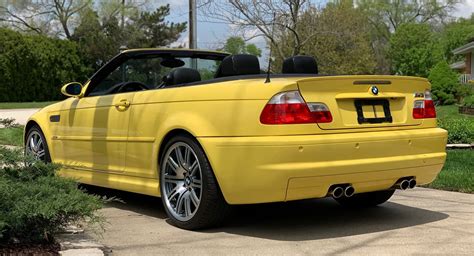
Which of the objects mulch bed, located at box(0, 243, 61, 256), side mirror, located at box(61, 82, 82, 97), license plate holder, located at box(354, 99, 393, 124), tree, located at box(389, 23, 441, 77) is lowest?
mulch bed, located at box(0, 243, 61, 256)

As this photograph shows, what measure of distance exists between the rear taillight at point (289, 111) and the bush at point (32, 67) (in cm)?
3757

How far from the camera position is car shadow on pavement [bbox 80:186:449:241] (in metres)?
4.70

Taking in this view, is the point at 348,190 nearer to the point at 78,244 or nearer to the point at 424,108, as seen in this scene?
the point at 424,108

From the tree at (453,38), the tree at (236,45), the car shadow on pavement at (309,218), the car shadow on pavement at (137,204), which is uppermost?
the tree at (453,38)

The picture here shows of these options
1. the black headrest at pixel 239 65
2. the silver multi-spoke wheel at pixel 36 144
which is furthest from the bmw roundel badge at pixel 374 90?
the silver multi-spoke wheel at pixel 36 144

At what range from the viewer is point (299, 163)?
4148 millimetres

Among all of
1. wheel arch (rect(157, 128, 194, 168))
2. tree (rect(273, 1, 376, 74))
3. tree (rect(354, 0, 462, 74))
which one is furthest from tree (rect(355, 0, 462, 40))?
wheel arch (rect(157, 128, 194, 168))

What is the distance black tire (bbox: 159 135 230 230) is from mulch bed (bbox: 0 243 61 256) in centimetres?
110

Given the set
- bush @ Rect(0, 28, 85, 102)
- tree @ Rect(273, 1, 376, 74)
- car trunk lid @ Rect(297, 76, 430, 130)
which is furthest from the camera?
bush @ Rect(0, 28, 85, 102)

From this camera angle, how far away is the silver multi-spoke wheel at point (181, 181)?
4.65m

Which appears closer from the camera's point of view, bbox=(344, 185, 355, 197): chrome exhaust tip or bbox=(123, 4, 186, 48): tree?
bbox=(344, 185, 355, 197): chrome exhaust tip

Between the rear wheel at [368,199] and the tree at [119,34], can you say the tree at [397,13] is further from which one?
the rear wheel at [368,199]

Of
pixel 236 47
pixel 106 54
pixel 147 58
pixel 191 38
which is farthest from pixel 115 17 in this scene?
pixel 147 58

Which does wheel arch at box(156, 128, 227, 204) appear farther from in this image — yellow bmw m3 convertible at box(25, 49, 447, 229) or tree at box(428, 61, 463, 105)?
tree at box(428, 61, 463, 105)
